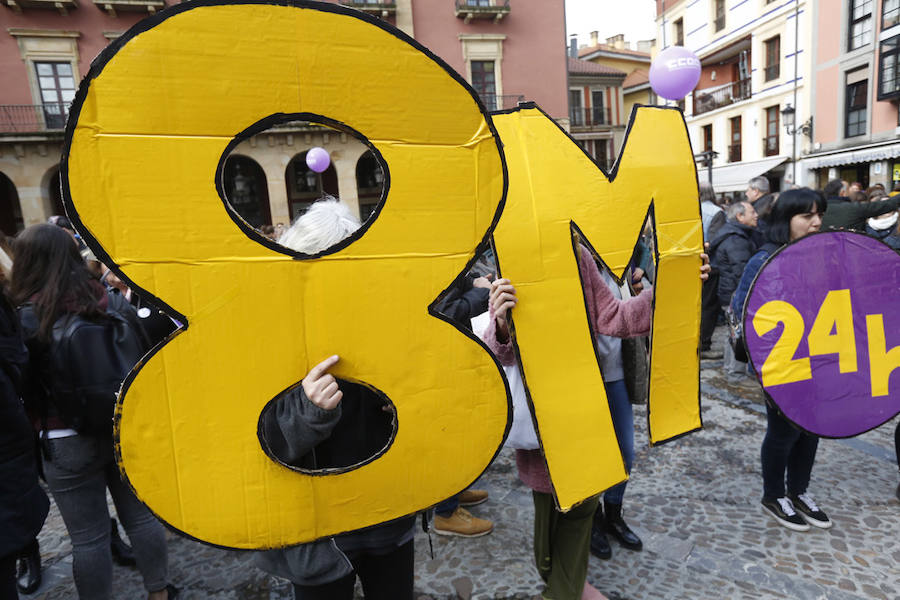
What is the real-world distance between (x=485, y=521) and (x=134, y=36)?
2627mm

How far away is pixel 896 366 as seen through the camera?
240 cm

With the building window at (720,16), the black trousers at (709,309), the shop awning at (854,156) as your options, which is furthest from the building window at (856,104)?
the black trousers at (709,309)

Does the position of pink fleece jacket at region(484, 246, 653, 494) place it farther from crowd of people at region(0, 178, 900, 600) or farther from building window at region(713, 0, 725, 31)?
building window at region(713, 0, 725, 31)

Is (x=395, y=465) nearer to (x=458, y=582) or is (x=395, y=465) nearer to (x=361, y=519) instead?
(x=361, y=519)

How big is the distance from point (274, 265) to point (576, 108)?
103 ft

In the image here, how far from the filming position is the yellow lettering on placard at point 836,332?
89.6 inches

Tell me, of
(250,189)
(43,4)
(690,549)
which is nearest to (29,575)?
(690,549)

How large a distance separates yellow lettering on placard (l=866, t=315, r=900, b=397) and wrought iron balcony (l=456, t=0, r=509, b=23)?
17.7m

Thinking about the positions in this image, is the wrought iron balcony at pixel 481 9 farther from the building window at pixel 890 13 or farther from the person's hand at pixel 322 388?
the person's hand at pixel 322 388

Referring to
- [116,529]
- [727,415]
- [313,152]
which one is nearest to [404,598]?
[116,529]

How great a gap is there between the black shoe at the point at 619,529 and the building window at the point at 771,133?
23049mm

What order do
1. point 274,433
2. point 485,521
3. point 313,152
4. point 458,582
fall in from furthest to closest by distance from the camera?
point 313,152 < point 485,521 < point 458,582 < point 274,433

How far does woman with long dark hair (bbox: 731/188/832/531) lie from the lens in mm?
2436

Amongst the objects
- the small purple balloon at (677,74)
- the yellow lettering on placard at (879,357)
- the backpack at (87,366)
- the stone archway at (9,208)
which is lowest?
the yellow lettering on placard at (879,357)
